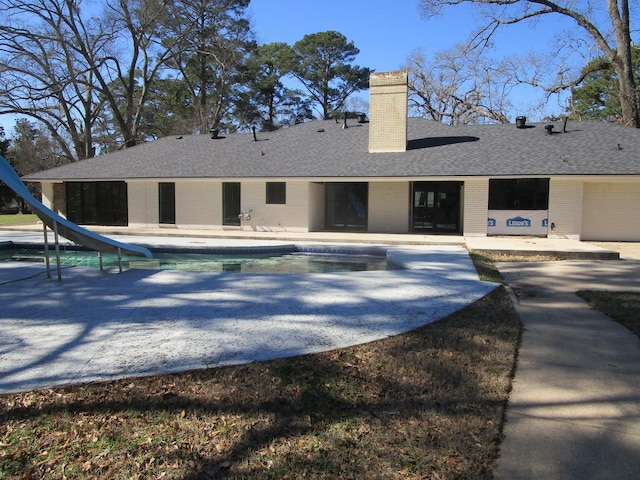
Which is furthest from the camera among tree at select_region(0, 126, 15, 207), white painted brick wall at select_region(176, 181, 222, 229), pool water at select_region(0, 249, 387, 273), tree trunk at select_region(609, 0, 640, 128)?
tree at select_region(0, 126, 15, 207)

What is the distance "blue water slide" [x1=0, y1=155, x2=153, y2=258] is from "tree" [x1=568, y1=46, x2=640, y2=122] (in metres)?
31.7

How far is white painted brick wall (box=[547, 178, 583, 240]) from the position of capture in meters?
15.2

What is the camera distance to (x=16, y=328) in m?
4.95

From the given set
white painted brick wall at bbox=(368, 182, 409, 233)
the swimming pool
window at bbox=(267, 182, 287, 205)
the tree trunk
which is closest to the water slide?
the swimming pool

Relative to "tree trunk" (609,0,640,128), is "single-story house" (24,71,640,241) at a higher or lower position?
lower

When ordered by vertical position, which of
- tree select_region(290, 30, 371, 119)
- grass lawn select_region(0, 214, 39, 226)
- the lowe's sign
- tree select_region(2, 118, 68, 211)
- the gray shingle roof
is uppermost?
tree select_region(290, 30, 371, 119)

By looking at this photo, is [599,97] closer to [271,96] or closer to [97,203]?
[271,96]

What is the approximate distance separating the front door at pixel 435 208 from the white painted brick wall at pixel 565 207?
334cm

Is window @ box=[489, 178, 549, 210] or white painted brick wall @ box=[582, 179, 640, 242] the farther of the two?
window @ box=[489, 178, 549, 210]

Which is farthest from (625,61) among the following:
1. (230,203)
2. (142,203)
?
(142,203)

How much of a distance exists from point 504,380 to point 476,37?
27.1 m

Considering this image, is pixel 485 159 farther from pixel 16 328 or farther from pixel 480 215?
pixel 16 328

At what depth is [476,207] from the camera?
52.2 feet

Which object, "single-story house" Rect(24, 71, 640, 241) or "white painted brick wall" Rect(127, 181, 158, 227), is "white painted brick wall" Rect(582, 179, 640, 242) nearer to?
"single-story house" Rect(24, 71, 640, 241)
